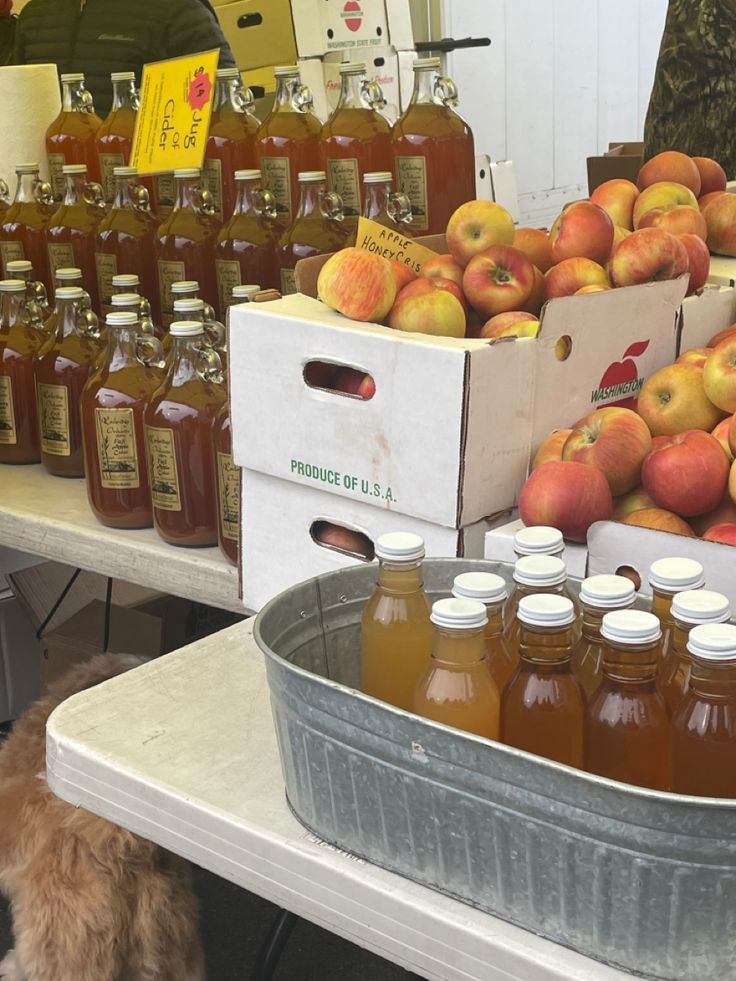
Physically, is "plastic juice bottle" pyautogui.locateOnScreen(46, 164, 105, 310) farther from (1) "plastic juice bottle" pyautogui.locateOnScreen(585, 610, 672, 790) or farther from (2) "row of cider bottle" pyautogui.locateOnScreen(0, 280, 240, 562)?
(1) "plastic juice bottle" pyautogui.locateOnScreen(585, 610, 672, 790)

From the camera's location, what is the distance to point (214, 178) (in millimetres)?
1895

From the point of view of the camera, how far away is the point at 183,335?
1.56 m

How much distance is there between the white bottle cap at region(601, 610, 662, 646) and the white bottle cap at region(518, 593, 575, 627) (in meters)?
0.03

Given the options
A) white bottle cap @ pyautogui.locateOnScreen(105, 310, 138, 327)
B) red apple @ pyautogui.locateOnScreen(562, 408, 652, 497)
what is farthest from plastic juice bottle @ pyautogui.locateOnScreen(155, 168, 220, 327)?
red apple @ pyautogui.locateOnScreen(562, 408, 652, 497)

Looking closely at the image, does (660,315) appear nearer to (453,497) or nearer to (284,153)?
(453,497)

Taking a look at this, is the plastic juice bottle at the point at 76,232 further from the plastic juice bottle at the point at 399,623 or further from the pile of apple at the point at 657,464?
the plastic juice bottle at the point at 399,623

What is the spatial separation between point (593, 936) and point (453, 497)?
0.51 metres

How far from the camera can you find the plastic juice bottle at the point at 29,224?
6.78 feet

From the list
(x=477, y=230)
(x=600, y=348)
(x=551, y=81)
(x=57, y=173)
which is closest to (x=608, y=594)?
(x=600, y=348)

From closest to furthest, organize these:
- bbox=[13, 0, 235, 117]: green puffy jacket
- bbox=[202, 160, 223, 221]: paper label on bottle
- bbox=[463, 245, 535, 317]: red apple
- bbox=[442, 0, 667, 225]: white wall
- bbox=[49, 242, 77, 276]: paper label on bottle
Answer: bbox=[463, 245, 535, 317]: red apple
bbox=[202, 160, 223, 221]: paper label on bottle
bbox=[49, 242, 77, 276]: paper label on bottle
bbox=[13, 0, 235, 117]: green puffy jacket
bbox=[442, 0, 667, 225]: white wall

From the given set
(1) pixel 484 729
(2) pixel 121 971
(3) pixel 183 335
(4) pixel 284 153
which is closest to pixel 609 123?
(4) pixel 284 153

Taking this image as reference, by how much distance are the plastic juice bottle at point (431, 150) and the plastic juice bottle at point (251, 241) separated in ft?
0.66

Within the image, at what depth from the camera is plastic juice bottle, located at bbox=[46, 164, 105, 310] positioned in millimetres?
1988

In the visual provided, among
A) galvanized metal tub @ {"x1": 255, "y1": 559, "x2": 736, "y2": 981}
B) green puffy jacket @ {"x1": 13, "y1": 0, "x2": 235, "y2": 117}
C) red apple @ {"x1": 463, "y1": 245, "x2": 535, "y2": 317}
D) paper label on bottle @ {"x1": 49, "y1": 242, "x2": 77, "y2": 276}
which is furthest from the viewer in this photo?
green puffy jacket @ {"x1": 13, "y1": 0, "x2": 235, "y2": 117}
